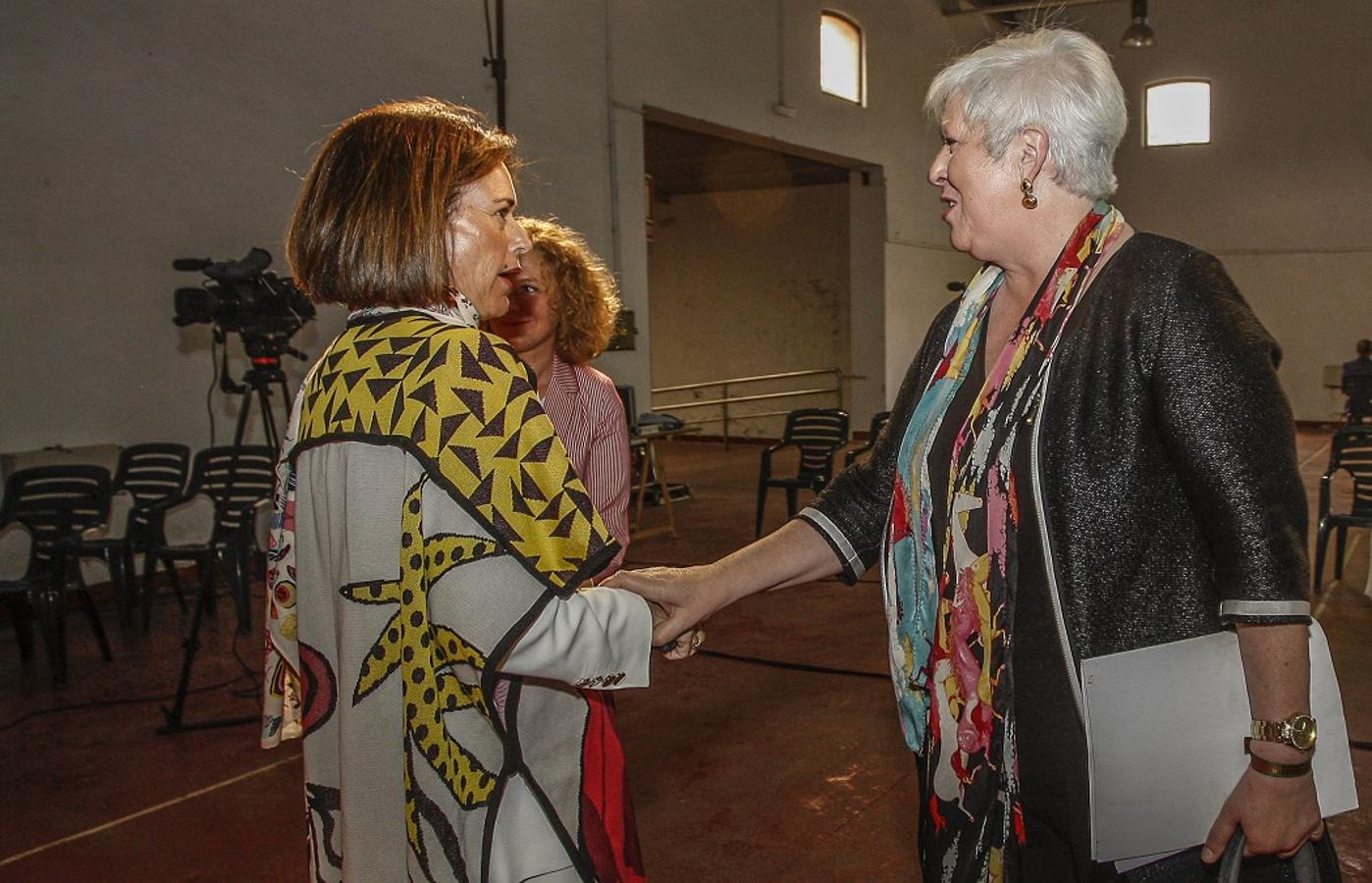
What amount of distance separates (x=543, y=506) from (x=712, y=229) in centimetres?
1570

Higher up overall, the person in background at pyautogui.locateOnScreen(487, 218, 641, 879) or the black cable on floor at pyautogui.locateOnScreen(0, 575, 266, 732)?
the person in background at pyautogui.locateOnScreen(487, 218, 641, 879)

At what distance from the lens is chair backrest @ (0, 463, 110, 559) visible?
556 cm

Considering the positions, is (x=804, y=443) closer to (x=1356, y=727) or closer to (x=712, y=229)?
(x=1356, y=727)

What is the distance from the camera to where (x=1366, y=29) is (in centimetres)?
1496

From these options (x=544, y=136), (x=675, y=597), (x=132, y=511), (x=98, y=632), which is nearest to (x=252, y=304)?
(x=98, y=632)

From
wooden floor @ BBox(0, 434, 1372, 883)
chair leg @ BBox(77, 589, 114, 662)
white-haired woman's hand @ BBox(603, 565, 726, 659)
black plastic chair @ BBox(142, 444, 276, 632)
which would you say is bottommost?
wooden floor @ BBox(0, 434, 1372, 883)

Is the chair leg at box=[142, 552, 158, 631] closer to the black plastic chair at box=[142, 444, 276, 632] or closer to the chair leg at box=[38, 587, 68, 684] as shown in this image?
the black plastic chair at box=[142, 444, 276, 632]

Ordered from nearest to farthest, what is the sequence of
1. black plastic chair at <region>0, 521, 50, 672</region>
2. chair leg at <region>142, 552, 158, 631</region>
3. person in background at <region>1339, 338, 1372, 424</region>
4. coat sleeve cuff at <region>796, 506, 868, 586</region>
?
coat sleeve cuff at <region>796, 506, 868, 586</region> → black plastic chair at <region>0, 521, 50, 672</region> → chair leg at <region>142, 552, 158, 631</region> → person in background at <region>1339, 338, 1372, 424</region>

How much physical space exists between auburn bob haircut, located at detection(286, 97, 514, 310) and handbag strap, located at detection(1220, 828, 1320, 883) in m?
1.19

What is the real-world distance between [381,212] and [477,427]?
0.32 metres

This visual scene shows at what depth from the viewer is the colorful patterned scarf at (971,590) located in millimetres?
1426

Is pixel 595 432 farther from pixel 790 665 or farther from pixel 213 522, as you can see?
pixel 213 522

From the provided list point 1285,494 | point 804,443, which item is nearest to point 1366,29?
point 804,443

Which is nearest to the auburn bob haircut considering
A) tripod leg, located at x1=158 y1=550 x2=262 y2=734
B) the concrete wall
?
tripod leg, located at x1=158 y1=550 x2=262 y2=734
